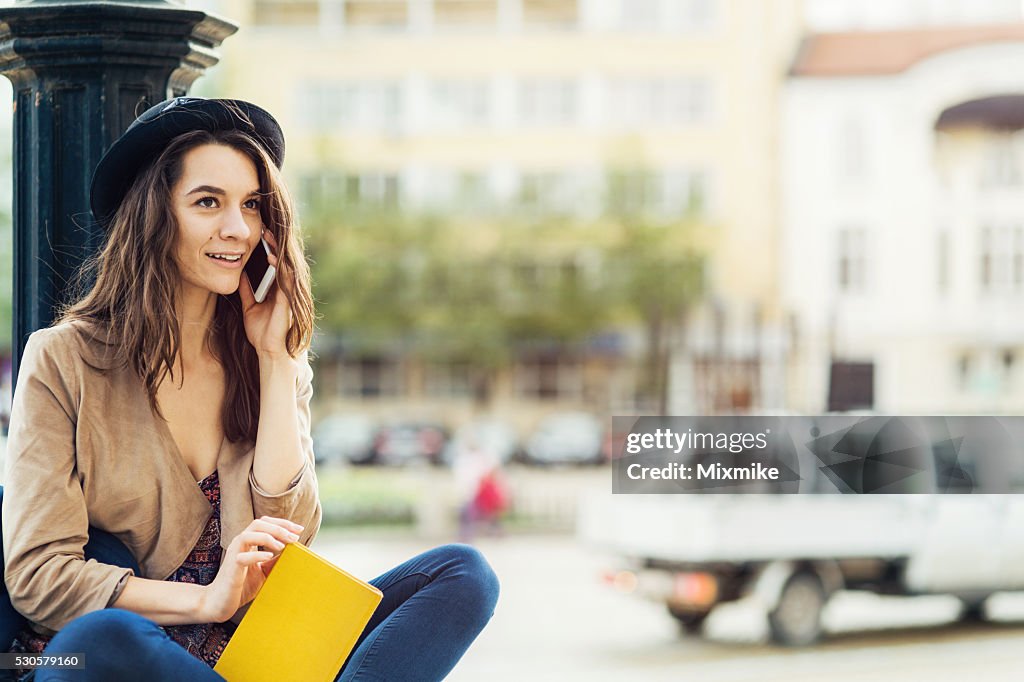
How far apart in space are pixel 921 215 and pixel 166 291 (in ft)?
88.3

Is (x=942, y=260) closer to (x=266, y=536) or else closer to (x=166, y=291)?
(x=166, y=291)

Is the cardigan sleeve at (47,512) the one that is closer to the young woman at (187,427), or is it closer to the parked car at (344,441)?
the young woman at (187,427)

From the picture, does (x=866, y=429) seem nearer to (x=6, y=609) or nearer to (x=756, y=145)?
(x=6, y=609)

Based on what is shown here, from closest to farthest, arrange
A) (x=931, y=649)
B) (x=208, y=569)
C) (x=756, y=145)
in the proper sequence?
(x=208, y=569)
(x=931, y=649)
(x=756, y=145)

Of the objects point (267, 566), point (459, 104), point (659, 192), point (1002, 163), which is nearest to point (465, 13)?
point (459, 104)

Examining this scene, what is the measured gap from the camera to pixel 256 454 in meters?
1.87

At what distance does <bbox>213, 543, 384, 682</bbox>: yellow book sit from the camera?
1.74m


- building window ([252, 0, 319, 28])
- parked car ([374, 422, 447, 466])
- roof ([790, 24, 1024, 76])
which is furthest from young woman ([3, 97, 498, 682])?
building window ([252, 0, 319, 28])

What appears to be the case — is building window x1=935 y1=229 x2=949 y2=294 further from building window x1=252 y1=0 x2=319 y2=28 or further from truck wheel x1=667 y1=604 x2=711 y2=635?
truck wheel x1=667 y1=604 x2=711 y2=635

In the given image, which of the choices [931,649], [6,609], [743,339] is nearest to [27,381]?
[6,609]

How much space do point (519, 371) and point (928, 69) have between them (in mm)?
10857

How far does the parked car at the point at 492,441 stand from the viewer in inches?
1000

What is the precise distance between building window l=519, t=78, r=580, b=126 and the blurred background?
51 millimetres

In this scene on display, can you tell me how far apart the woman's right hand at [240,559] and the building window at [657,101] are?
28.7m
